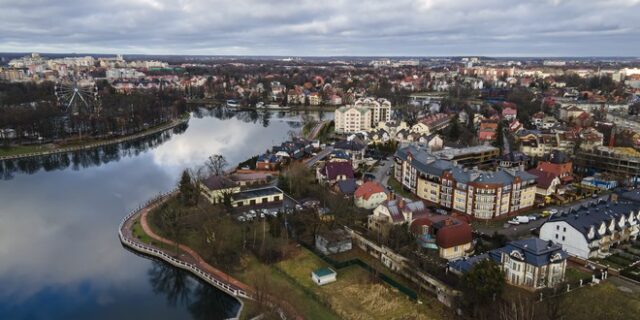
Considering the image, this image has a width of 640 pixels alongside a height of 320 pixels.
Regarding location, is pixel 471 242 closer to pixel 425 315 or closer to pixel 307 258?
pixel 425 315

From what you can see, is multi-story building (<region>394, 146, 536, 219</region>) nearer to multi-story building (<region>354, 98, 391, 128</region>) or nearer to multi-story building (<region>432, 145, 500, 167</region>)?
multi-story building (<region>432, 145, 500, 167</region>)

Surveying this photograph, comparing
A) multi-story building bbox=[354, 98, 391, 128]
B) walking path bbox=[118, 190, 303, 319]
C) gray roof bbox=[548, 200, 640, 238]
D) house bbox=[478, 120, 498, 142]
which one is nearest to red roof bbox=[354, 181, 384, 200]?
gray roof bbox=[548, 200, 640, 238]

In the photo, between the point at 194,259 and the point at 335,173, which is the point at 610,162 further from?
the point at 194,259

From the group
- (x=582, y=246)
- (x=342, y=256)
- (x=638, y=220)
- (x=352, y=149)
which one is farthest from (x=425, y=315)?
(x=352, y=149)

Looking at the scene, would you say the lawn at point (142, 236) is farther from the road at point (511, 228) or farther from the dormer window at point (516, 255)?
the road at point (511, 228)

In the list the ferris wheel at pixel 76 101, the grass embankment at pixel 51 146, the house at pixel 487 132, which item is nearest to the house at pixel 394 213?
the house at pixel 487 132

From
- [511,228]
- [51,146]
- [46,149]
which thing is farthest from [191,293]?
[51,146]
